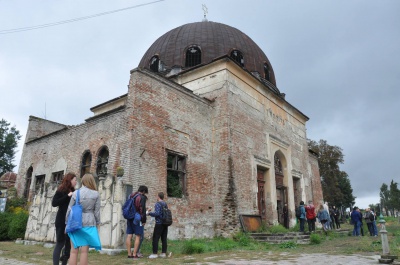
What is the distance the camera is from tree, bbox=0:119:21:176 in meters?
37.1

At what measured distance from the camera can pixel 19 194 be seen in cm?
1688

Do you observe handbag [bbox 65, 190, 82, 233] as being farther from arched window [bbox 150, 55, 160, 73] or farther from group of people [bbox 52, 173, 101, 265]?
arched window [bbox 150, 55, 160, 73]

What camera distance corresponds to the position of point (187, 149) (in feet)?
42.4

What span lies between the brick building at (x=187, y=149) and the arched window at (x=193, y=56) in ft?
0.20

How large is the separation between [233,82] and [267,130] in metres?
3.73

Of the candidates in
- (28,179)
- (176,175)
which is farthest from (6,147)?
(176,175)

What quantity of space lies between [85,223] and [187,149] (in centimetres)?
844

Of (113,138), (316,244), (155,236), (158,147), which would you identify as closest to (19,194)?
(113,138)

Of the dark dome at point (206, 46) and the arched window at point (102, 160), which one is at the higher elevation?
the dark dome at point (206, 46)

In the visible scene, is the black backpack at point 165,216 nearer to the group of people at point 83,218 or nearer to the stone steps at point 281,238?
the group of people at point 83,218

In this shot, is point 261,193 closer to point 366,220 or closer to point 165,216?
point 366,220

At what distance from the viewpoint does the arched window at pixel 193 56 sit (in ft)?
62.7

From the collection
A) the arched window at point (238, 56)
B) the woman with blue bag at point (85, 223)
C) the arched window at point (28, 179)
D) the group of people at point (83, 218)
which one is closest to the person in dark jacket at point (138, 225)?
the group of people at point (83, 218)

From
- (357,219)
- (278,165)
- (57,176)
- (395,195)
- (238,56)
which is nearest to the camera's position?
(357,219)
